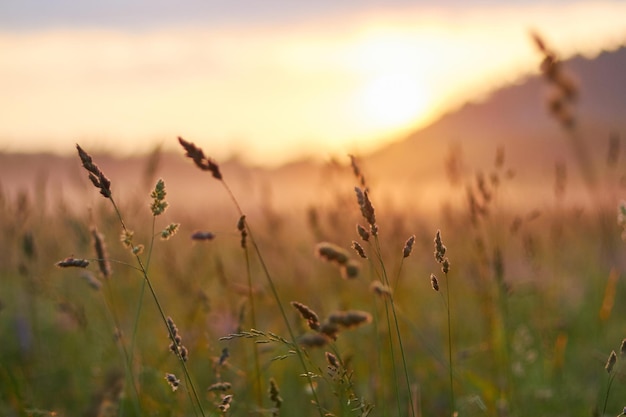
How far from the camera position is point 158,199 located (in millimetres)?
1676

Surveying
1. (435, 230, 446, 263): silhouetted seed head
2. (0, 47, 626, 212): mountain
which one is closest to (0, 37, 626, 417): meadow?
(435, 230, 446, 263): silhouetted seed head

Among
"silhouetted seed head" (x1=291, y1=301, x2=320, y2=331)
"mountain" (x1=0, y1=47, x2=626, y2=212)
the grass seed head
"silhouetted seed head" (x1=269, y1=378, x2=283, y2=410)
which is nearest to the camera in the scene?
the grass seed head

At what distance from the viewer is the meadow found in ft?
5.80

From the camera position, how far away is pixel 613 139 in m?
2.69

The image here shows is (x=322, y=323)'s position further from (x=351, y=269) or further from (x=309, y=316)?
(x=351, y=269)

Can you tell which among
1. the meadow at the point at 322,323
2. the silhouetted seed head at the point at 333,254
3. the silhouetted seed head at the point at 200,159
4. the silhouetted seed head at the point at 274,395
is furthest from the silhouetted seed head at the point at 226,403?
the silhouetted seed head at the point at 200,159

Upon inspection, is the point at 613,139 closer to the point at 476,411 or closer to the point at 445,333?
the point at 476,411

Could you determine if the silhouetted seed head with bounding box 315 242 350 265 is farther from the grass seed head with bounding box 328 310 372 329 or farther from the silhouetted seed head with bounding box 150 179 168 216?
the silhouetted seed head with bounding box 150 179 168 216

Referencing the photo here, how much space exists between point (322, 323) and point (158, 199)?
46 cm

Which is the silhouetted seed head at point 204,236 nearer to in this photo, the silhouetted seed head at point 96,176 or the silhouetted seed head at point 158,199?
the silhouetted seed head at point 158,199

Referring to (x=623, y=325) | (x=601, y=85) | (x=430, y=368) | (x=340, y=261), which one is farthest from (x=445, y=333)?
(x=601, y=85)

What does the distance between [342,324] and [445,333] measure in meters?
2.71

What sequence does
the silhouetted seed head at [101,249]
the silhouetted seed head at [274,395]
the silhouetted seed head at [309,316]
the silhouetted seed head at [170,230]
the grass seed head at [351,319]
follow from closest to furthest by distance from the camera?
1. the grass seed head at [351,319]
2. the silhouetted seed head at [309,316]
3. the silhouetted seed head at [170,230]
4. the silhouetted seed head at [274,395]
5. the silhouetted seed head at [101,249]

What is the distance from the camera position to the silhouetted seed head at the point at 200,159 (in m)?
1.65
